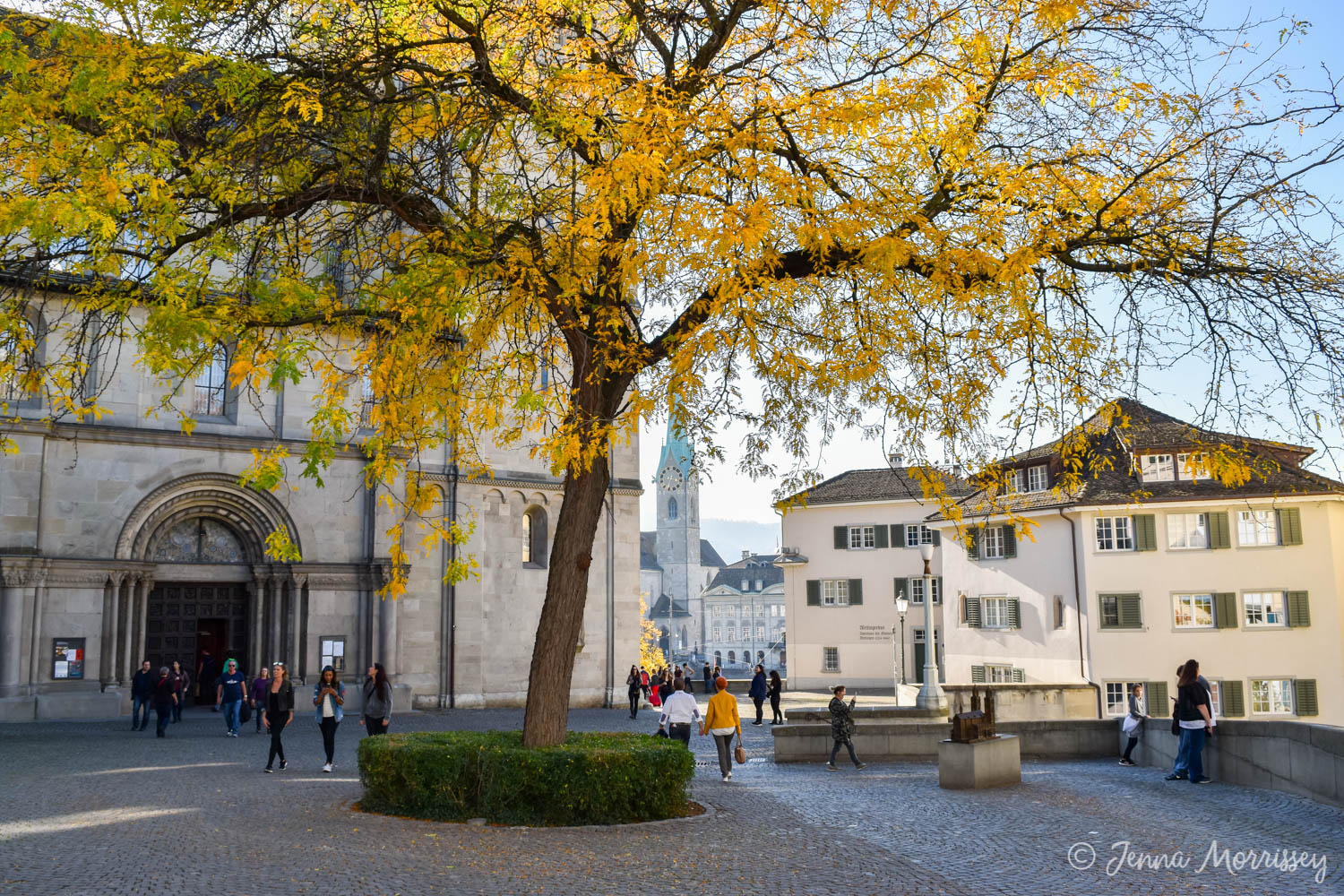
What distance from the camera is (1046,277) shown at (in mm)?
13102

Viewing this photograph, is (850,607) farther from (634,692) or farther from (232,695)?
(232,695)

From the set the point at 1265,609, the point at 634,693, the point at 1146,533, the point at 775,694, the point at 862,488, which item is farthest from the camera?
the point at 862,488

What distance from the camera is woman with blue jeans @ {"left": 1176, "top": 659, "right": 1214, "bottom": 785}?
55.8ft

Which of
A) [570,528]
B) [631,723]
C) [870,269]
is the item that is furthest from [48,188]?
[631,723]

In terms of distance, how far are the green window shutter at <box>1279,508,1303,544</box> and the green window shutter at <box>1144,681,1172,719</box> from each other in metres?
6.57

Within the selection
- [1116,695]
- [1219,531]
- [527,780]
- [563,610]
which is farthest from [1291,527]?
[527,780]

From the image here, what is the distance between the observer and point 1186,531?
42062 mm

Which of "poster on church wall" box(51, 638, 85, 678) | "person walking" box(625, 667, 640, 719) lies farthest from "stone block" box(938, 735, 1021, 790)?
"poster on church wall" box(51, 638, 85, 678)

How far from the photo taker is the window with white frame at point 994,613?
47.0 meters

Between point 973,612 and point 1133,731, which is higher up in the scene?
point 973,612

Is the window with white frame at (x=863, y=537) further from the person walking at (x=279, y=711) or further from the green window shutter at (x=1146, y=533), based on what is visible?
the person walking at (x=279, y=711)

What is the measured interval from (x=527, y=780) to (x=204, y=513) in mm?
21656

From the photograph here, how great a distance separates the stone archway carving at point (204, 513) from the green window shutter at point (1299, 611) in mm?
33117

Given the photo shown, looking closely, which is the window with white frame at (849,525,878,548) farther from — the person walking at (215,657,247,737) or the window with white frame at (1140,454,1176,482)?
the person walking at (215,657,247,737)
